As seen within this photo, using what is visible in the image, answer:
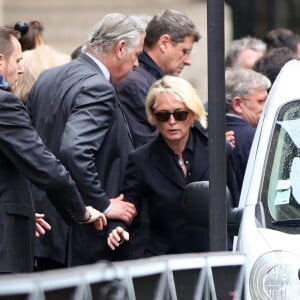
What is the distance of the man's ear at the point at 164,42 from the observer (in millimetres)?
9055

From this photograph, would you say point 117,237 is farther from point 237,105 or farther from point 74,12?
point 74,12

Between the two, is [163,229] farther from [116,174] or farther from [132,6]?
[132,6]

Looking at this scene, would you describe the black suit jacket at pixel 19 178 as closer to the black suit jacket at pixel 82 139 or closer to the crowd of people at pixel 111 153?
the crowd of people at pixel 111 153

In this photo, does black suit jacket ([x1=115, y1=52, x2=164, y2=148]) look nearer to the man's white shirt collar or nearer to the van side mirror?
the man's white shirt collar

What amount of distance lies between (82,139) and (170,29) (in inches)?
70.5

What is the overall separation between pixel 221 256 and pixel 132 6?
17.9 metres

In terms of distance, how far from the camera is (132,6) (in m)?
23.3

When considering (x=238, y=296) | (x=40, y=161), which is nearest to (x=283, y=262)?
(x=238, y=296)

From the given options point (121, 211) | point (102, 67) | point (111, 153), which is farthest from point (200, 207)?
point (102, 67)

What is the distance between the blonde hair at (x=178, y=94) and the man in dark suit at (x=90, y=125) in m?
0.18

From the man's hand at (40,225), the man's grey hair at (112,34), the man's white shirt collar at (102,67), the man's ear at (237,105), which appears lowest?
the man's hand at (40,225)

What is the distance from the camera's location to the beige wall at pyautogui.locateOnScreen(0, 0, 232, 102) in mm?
22609

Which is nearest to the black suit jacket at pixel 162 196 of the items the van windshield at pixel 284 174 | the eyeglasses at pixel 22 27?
the van windshield at pixel 284 174

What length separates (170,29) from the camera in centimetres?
913
